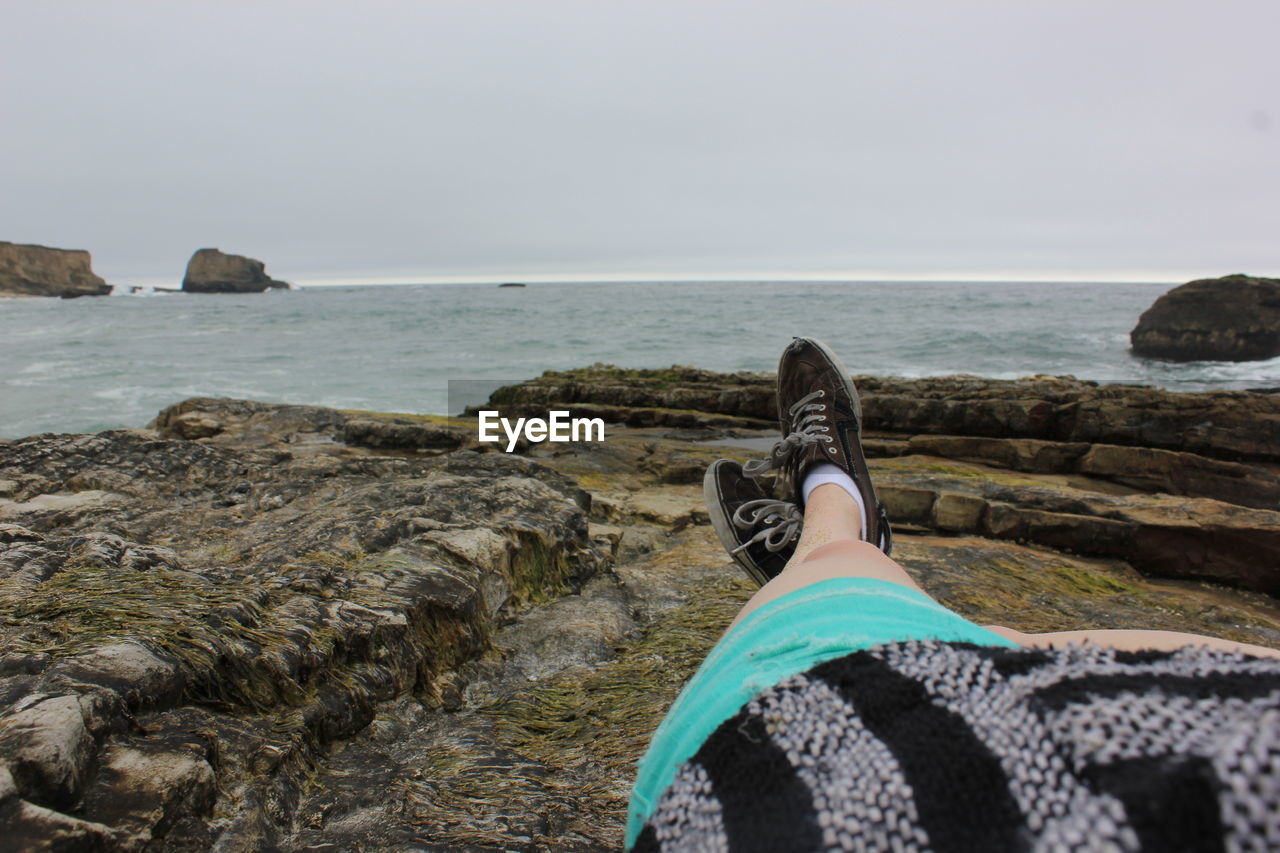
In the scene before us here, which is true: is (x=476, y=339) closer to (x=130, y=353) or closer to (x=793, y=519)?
(x=130, y=353)

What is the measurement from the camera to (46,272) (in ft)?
230

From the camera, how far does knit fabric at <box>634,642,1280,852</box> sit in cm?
47

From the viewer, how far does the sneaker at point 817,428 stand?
9.01 ft

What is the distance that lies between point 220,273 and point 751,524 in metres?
102

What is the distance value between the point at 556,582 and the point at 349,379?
61.0 feet

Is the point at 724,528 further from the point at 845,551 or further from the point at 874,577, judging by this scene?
the point at 874,577

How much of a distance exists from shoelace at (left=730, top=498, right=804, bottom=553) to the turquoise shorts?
1.36m

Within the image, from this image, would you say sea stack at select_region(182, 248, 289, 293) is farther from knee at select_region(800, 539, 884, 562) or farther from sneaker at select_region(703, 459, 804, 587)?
knee at select_region(800, 539, 884, 562)

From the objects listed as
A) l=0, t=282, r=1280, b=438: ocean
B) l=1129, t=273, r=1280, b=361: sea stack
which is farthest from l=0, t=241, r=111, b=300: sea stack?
l=1129, t=273, r=1280, b=361: sea stack

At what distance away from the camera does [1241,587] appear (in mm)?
3496

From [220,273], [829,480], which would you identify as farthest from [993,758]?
[220,273]

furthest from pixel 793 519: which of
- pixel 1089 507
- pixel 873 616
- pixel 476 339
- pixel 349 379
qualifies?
pixel 476 339

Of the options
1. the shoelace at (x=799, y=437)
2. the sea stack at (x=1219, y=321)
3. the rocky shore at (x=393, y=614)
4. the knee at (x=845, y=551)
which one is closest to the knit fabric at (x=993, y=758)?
the knee at (x=845, y=551)

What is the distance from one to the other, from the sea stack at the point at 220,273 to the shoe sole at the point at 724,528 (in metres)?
101
